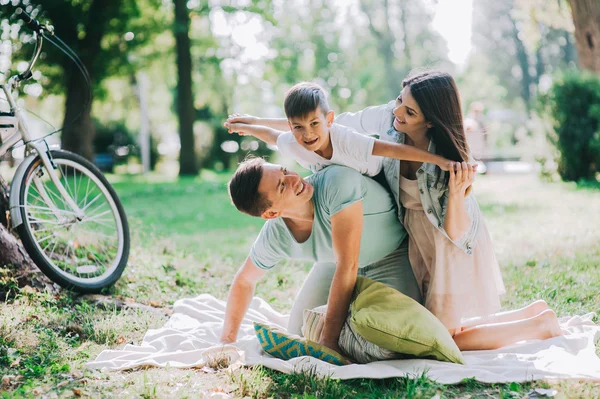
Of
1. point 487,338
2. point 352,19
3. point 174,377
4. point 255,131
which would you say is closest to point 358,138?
point 255,131

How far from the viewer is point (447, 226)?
292cm

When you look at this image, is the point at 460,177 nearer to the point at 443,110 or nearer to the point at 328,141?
the point at 443,110

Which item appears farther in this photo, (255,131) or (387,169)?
(255,131)

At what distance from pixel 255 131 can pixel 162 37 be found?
17.0 meters

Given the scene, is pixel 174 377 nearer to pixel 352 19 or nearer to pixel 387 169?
pixel 387 169

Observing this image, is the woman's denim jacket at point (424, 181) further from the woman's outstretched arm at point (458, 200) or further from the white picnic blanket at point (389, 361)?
the white picnic blanket at point (389, 361)

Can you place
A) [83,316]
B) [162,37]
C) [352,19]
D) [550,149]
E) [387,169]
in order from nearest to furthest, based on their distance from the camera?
[387,169]
[83,316]
[550,149]
[162,37]
[352,19]

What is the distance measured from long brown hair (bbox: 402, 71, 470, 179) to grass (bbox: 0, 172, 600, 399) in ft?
3.72

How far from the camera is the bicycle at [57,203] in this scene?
138 inches

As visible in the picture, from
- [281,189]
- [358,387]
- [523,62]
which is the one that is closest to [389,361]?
[358,387]

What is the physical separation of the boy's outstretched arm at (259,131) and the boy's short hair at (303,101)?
1.23 feet

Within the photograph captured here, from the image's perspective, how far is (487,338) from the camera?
3072 mm

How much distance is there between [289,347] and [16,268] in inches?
77.3

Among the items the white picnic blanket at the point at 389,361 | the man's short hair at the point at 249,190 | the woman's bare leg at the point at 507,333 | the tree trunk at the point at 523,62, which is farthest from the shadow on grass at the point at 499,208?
the tree trunk at the point at 523,62
